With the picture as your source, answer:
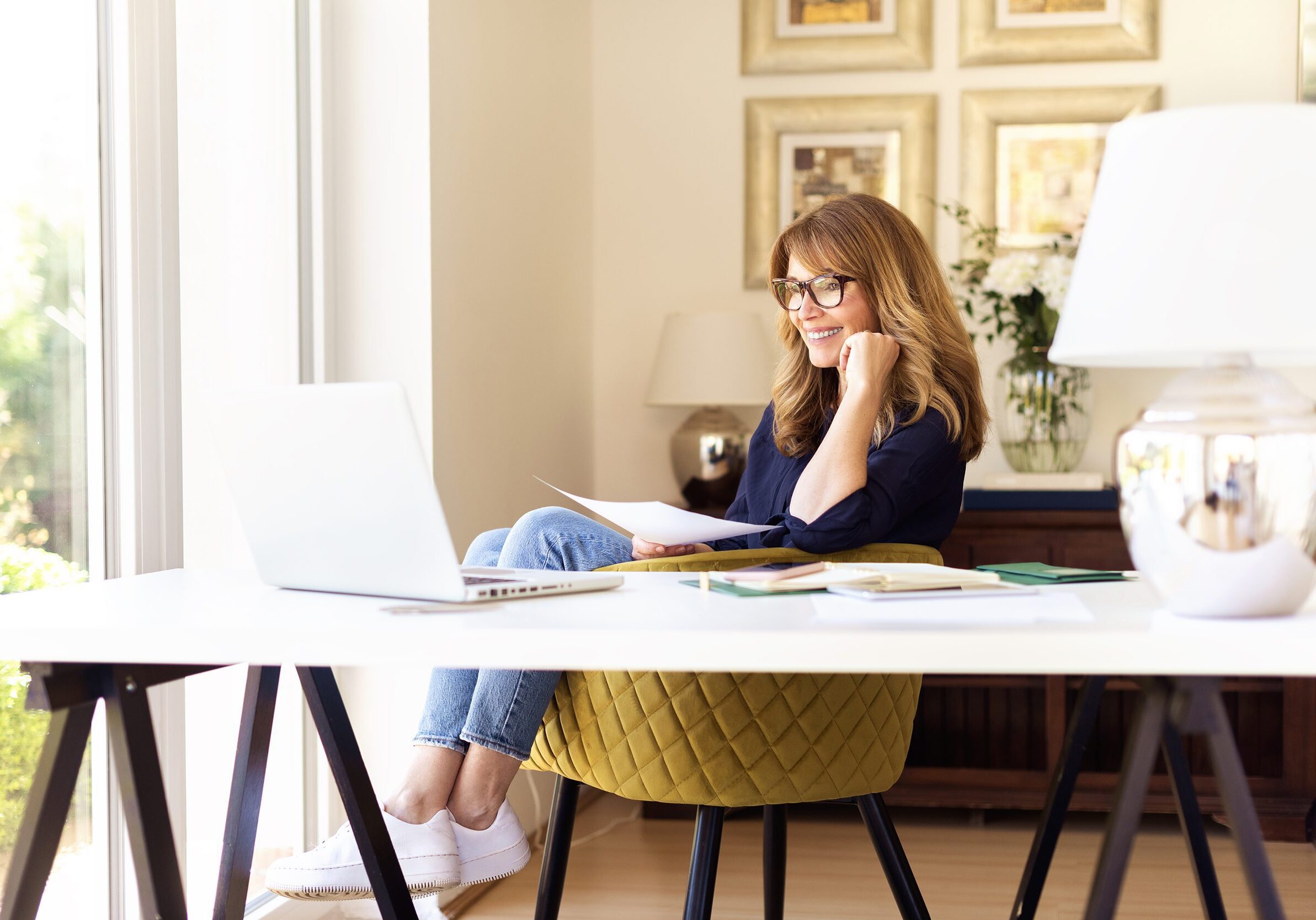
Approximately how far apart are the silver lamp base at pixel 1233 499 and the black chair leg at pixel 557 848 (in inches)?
34.3

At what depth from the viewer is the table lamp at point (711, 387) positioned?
114 inches

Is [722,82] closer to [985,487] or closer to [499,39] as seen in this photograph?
[499,39]

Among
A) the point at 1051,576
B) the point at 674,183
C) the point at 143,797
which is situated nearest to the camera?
the point at 143,797

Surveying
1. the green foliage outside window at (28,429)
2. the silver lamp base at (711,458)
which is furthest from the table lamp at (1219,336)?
the silver lamp base at (711,458)

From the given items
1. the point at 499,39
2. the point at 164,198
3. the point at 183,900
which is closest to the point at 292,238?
the point at 164,198

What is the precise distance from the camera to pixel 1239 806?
35.9 inches

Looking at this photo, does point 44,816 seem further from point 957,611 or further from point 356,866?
point 957,611

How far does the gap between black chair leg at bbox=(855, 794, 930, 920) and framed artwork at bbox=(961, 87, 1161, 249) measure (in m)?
1.86

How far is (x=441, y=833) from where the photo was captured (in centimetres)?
141

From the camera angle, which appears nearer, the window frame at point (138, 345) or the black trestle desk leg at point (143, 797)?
the black trestle desk leg at point (143, 797)

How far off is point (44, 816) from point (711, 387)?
198 centimetres

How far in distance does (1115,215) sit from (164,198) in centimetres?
134

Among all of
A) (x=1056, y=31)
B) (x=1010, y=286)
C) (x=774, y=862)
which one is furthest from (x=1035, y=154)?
(x=774, y=862)

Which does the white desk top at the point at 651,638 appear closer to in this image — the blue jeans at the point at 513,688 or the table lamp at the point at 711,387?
the blue jeans at the point at 513,688
